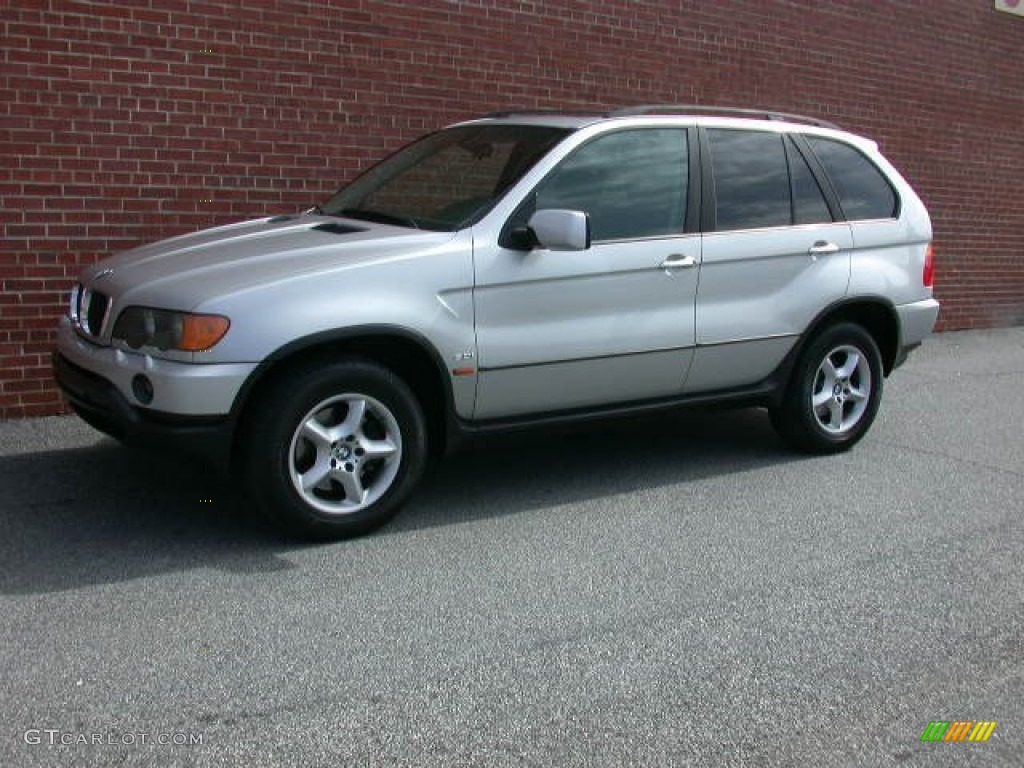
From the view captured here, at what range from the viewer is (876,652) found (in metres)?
4.25

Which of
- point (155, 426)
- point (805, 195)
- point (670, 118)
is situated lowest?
point (155, 426)

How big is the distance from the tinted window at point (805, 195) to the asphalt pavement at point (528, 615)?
1368 millimetres

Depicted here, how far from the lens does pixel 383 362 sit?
5.38 metres

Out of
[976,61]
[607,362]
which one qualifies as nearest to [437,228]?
[607,362]

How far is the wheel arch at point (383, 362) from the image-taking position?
194 inches

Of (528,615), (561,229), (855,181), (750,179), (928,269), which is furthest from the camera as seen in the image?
(928,269)

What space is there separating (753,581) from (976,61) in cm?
996

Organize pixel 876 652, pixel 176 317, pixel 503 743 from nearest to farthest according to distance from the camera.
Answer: pixel 503 743 → pixel 876 652 → pixel 176 317

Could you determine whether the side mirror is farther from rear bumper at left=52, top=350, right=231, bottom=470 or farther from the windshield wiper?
rear bumper at left=52, top=350, right=231, bottom=470

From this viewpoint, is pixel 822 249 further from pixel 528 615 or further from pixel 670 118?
pixel 528 615

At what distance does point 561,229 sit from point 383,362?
0.98 metres

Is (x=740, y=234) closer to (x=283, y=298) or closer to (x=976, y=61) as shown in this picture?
(x=283, y=298)

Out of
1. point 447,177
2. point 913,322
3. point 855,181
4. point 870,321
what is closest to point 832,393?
point 870,321

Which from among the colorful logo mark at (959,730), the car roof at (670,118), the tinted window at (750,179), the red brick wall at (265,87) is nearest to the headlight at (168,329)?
the car roof at (670,118)
